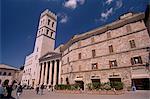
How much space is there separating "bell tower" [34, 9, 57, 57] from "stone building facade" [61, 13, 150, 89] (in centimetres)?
2495

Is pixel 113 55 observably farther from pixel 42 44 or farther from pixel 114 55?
pixel 42 44

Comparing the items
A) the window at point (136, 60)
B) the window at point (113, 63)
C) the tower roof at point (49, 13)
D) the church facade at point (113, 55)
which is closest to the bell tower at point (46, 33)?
the tower roof at point (49, 13)

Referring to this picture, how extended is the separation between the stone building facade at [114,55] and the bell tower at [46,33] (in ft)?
81.9

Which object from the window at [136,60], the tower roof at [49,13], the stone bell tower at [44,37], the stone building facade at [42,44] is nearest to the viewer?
the window at [136,60]

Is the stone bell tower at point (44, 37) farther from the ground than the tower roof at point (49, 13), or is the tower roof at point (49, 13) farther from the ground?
the tower roof at point (49, 13)

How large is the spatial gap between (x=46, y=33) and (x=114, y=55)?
128ft

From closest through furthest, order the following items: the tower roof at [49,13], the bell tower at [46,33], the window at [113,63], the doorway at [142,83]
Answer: the doorway at [142,83]
the window at [113,63]
the bell tower at [46,33]
the tower roof at [49,13]

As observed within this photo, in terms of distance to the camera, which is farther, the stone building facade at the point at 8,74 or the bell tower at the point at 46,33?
the stone building facade at the point at 8,74

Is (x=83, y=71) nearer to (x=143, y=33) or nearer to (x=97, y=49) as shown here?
(x=97, y=49)

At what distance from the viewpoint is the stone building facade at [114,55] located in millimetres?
20547

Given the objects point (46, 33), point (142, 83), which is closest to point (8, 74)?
point (46, 33)

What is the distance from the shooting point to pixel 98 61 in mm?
25906

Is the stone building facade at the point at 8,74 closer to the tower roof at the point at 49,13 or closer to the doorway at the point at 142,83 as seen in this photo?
the tower roof at the point at 49,13

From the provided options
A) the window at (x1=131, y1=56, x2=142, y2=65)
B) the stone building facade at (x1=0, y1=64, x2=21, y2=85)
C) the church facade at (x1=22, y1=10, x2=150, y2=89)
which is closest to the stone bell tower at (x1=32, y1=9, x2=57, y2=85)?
the stone building facade at (x1=0, y1=64, x2=21, y2=85)
